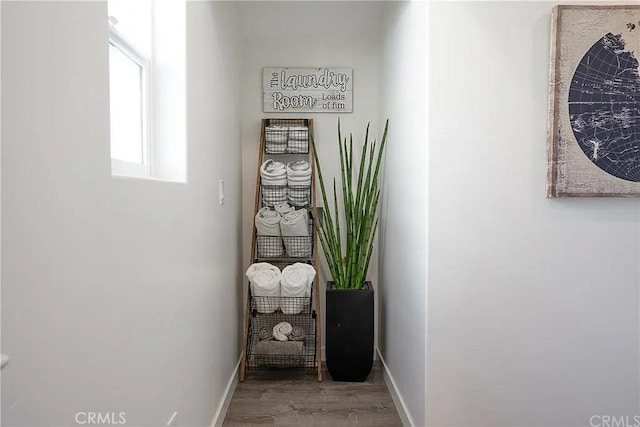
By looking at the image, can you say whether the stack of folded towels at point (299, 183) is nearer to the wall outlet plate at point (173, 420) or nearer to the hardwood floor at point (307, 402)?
the hardwood floor at point (307, 402)

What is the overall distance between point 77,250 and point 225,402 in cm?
175

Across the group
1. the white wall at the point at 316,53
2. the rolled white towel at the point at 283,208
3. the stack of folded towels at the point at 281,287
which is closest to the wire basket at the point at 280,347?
the stack of folded towels at the point at 281,287

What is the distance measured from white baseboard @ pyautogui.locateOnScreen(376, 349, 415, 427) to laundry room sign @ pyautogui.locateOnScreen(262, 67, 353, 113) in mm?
1701

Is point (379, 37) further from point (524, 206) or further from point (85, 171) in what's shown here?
point (85, 171)

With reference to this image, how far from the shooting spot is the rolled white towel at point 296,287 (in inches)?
107

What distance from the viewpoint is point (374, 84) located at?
10.3 ft

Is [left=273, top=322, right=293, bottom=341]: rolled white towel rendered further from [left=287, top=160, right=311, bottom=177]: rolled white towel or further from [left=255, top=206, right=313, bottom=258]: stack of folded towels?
[left=287, top=160, right=311, bottom=177]: rolled white towel

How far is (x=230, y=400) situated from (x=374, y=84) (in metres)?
2.15

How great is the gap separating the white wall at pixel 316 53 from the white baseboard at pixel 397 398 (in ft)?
2.35

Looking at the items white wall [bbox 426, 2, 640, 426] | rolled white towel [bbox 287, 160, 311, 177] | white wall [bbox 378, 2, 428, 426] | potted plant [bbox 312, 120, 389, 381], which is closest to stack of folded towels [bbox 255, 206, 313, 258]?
potted plant [bbox 312, 120, 389, 381]

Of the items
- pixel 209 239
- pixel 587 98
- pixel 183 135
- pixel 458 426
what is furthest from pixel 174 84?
pixel 458 426

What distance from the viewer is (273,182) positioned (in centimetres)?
289

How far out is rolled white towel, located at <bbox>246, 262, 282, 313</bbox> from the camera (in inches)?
107

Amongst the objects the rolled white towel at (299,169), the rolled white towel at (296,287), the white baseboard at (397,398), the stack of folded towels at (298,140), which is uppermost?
the stack of folded towels at (298,140)
